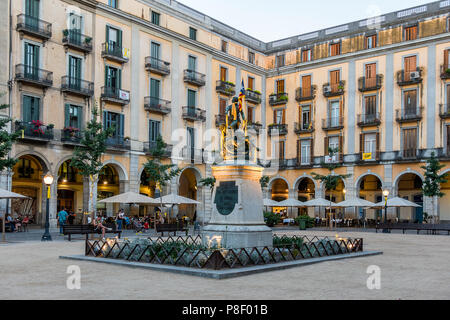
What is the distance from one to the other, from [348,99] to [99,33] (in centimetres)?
2224

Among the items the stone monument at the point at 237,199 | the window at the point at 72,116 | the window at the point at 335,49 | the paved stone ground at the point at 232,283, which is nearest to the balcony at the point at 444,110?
the window at the point at 335,49

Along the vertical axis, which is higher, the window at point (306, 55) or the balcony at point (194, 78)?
the window at point (306, 55)

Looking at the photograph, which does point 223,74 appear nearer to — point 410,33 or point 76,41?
point 76,41

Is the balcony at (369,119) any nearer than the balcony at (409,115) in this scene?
No

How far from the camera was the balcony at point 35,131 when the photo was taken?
30578 mm

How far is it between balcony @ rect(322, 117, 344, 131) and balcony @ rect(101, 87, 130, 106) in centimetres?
1855

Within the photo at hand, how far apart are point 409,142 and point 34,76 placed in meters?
28.9

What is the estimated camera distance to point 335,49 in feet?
154

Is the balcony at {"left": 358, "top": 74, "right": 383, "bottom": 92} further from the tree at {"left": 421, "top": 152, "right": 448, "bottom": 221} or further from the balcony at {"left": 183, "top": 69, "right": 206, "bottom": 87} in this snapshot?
the balcony at {"left": 183, "top": 69, "right": 206, "bottom": 87}

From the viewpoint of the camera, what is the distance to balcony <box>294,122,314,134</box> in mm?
47338

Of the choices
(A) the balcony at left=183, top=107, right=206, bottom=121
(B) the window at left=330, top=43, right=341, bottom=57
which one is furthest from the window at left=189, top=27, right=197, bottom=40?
(B) the window at left=330, top=43, right=341, bottom=57

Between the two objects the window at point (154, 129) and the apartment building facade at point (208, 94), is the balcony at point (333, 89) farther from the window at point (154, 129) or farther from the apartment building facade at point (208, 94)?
the window at point (154, 129)

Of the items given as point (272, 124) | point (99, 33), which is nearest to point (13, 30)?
point (99, 33)

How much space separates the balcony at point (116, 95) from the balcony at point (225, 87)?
10.1m
